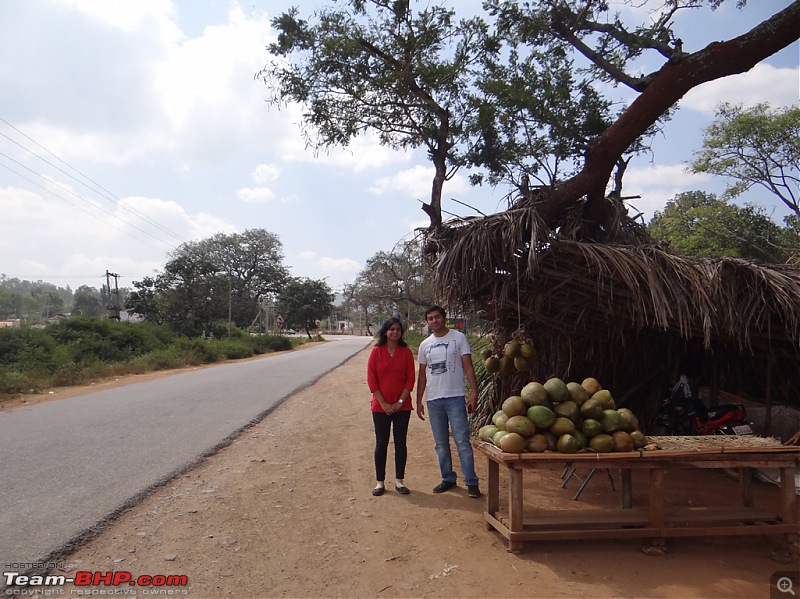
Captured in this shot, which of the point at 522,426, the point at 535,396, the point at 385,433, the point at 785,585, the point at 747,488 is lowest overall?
the point at 785,585

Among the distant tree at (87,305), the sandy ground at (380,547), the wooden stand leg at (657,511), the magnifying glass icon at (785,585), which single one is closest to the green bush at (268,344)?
the sandy ground at (380,547)

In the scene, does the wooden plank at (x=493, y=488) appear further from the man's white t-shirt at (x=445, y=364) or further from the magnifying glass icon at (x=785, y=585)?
the magnifying glass icon at (x=785, y=585)

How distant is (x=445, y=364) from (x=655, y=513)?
216 centimetres

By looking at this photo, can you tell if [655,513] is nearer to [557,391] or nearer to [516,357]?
[557,391]

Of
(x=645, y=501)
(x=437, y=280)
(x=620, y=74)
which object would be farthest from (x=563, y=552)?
(x=620, y=74)

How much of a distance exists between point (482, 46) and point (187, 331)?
3049 cm

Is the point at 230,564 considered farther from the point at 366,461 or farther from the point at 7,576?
the point at 366,461

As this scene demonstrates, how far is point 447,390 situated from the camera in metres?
5.30

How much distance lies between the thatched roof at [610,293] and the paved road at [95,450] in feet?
12.6

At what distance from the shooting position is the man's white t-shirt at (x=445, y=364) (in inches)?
209

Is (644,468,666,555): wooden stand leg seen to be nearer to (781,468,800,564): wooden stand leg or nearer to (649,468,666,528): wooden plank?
(649,468,666,528): wooden plank

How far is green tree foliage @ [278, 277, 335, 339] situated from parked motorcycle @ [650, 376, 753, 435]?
177 feet

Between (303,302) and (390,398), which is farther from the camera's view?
(303,302)

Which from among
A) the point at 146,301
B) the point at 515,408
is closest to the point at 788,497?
the point at 515,408
